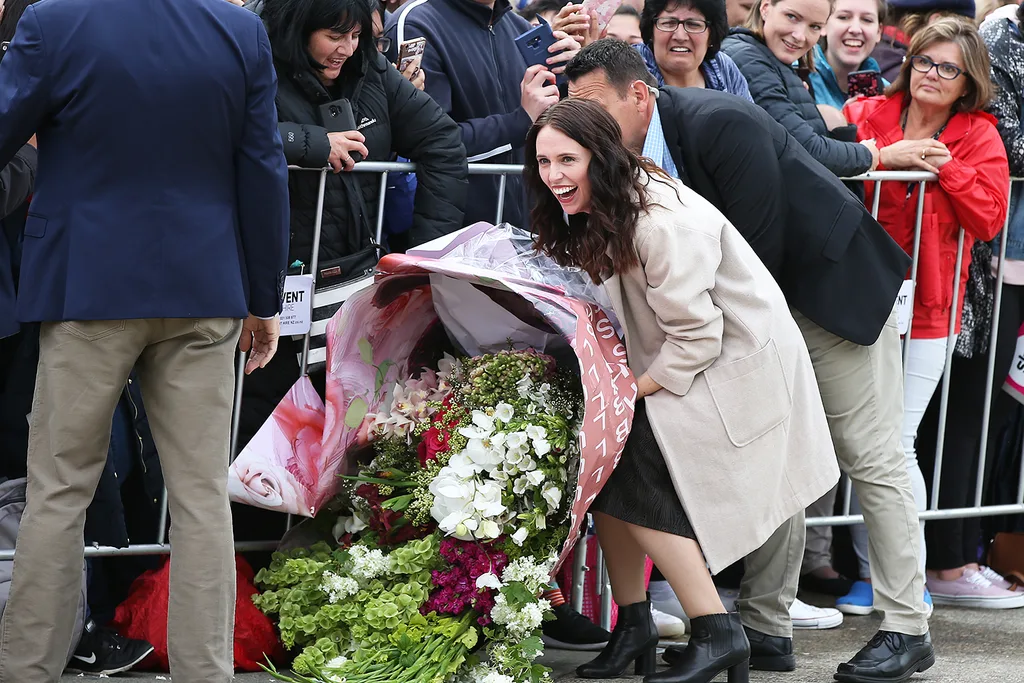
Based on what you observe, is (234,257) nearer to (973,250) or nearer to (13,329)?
(13,329)

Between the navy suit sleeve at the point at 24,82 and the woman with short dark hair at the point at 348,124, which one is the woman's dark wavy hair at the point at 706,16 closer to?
the woman with short dark hair at the point at 348,124

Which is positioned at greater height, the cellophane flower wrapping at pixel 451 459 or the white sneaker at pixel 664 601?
the cellophane flower wrapping at pixel 451 459

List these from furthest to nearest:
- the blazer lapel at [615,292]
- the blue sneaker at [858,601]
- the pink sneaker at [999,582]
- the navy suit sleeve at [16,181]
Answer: the pink sneaker at [999,582] < the blue sneaker at [858,601] < the blazer lapel at [615,292] < the navy suit sleeve at [16,181]

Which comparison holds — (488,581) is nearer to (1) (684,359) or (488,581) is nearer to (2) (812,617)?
(1) (684,359)

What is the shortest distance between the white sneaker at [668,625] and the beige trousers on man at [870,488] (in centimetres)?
35

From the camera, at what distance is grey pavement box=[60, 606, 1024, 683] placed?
172 inches

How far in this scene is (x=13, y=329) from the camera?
150 inches

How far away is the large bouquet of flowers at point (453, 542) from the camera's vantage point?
380 centimetres

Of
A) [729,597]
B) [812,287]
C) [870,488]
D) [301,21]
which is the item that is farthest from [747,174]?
[729,597]

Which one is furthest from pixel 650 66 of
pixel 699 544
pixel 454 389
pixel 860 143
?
Answer: pixel 699 544

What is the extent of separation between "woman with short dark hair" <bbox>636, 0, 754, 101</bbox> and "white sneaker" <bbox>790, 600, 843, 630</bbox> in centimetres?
190

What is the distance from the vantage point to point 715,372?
3.91 m

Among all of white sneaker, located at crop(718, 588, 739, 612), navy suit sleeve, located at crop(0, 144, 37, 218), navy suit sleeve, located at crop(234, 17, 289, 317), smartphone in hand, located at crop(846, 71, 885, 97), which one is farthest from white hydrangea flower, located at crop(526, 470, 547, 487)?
smartphone in hand, located at crop(846, 71, 885, 97)

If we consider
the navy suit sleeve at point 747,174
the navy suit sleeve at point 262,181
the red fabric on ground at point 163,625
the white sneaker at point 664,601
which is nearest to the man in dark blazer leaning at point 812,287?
the navy suit sleeve at point 747,174
